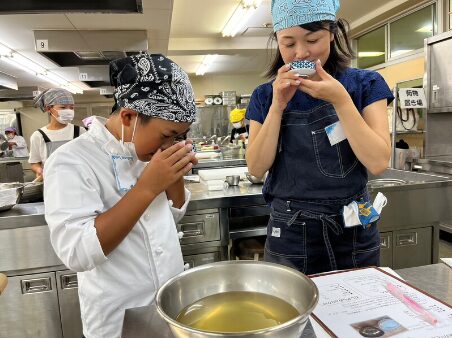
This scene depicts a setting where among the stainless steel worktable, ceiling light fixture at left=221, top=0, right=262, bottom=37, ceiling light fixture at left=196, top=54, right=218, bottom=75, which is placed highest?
ceiling light fixture at left=196, top=54, right=218, bottom=75

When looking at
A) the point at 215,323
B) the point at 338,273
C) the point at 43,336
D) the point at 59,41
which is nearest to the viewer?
the point at 215,323

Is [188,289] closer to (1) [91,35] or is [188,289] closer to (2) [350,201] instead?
(2) [350,201]

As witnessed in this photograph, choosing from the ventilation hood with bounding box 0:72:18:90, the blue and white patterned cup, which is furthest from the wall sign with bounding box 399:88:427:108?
the ventilation hood with bounding box 0:72:18:90

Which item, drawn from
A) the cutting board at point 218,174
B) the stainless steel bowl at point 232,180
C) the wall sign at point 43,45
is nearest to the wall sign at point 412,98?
the cutting board at point 218,174

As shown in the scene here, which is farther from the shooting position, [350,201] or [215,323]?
[350,201]

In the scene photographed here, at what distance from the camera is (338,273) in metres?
0.94

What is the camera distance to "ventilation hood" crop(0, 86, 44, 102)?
30.5 feet

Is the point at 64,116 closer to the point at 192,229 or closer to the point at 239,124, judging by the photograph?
the point at 239,124

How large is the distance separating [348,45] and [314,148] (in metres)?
0.37

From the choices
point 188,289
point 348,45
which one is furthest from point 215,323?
point 348,45

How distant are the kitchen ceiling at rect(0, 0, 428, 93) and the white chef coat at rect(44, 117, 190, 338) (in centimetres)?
238

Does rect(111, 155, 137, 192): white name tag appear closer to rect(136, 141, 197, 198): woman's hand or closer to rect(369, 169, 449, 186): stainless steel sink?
rect(136, 141, 197, 198): woman's hand

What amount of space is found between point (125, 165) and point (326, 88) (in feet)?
2.02

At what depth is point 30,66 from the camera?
283 inches
